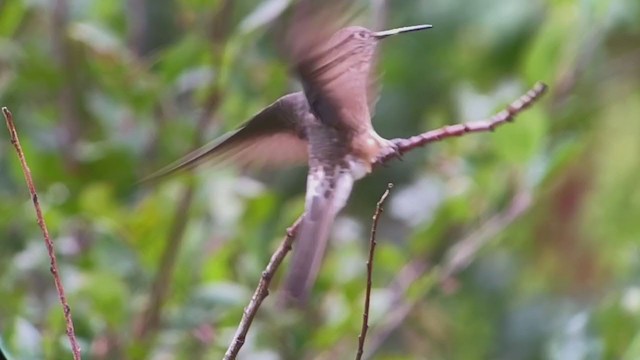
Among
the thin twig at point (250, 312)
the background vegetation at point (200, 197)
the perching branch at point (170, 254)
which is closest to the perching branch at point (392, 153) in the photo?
the thin twig at point (250, 312)

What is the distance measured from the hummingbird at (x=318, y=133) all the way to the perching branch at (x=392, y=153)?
0.03 m

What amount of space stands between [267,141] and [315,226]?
0.42ft

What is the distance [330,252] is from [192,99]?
332mm

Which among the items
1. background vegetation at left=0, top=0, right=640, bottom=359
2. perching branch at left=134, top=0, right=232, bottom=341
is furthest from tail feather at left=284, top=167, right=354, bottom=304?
perching branch at left=134, top=0, right=232, bottom=341

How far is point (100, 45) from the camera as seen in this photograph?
150cm

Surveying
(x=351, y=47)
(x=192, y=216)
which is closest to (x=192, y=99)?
(x=192, y=216)

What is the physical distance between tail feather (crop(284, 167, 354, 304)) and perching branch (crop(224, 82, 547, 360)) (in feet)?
0.06

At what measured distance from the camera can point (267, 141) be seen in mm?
1065

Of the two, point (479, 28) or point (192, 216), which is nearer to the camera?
point (192, 216)

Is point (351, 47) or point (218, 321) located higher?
point (218, 321)

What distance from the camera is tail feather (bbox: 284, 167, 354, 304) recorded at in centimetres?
88

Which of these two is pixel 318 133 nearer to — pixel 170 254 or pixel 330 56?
pixel 330 56

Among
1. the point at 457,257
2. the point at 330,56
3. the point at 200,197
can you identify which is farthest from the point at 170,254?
the point at 330,56

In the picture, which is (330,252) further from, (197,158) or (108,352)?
(197,158)
